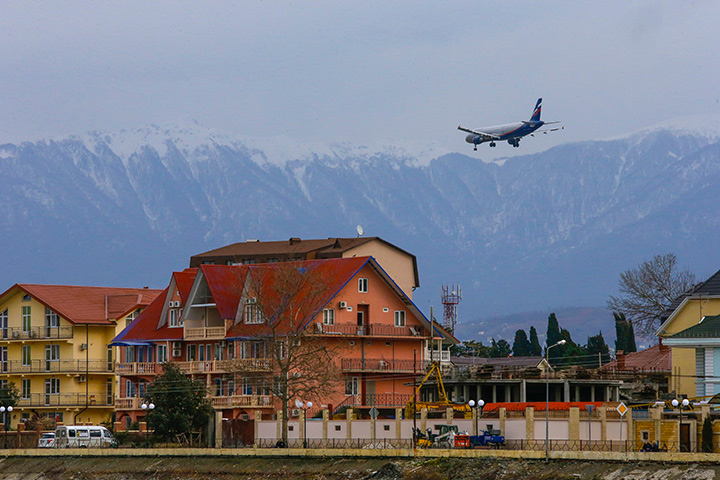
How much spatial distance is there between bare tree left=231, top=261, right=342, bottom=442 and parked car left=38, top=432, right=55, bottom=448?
13327 millimetres

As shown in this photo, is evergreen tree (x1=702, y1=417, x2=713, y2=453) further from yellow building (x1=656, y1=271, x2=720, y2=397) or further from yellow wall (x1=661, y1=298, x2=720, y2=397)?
yellow wall (x1=661, y1=298, x2=720, y2=397)

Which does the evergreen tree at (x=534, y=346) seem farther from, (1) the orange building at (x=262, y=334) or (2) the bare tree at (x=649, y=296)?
(1) the orange building at (x=262, y=334)

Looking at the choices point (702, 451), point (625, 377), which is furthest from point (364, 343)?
point (702, 451)

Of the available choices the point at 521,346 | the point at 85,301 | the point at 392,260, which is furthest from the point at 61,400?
the point at 521,346

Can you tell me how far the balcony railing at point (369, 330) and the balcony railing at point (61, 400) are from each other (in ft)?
83.1

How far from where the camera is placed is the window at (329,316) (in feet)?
305

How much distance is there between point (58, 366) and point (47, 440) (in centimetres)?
2018

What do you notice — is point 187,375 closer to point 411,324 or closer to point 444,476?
point 411,324

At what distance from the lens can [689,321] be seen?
91.9 m

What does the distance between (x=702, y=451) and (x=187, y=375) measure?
1673 inches

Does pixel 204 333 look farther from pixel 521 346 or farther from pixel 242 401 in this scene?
pixel 521 346

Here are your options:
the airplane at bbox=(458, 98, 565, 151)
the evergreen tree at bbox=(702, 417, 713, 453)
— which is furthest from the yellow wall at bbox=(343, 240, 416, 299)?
the evergreen tree at bbox=(702, 417, 713, 453)

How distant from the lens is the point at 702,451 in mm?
64125

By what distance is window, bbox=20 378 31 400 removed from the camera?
108375 mm
